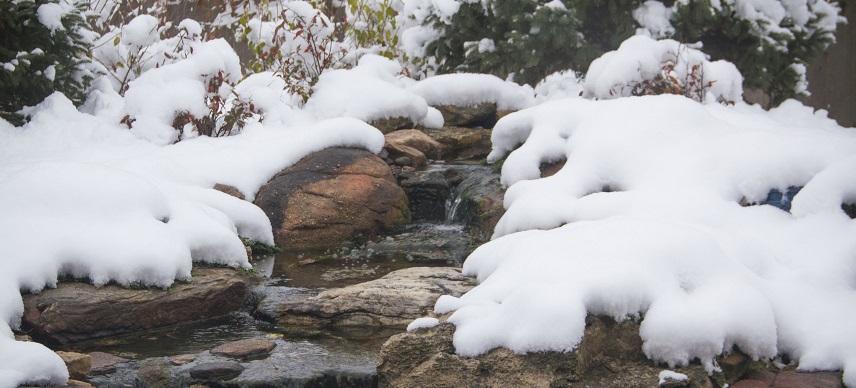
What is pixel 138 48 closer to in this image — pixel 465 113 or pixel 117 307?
pixel 465 113

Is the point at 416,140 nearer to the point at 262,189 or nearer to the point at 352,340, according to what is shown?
the point at 262,189

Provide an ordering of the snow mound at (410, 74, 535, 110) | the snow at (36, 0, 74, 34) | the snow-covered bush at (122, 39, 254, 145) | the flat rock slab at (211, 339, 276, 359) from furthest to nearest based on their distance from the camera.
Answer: the snow mound at (410, 74, 535, 110) → the snow-covered bush at (122, 39, 254, 145) → the snow at (36, 0, 74, 34) → the flat rock slab at (211, 339, 276, 359)

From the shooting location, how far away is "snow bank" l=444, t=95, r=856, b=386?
3135 millimetres

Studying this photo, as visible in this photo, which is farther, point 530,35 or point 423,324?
point 530,35

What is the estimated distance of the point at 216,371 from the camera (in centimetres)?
344

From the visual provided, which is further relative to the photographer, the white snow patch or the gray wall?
the gray wall

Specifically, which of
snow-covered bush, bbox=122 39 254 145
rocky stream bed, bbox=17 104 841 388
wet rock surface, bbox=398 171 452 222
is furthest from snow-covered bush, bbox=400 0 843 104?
snow-covered bush, bbox=122 39 254 145

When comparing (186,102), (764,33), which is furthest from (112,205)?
(764,33)

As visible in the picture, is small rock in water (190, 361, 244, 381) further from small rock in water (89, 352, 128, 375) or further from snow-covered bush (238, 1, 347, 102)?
snow-covered bush (238, 1, 347, 102)

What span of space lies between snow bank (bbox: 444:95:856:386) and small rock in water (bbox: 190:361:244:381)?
39.7 inches

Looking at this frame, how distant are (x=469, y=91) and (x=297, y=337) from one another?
5.23 meters

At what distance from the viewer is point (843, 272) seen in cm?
358

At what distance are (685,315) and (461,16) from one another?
23.3ft

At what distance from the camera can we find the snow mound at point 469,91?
8695 millimetres
